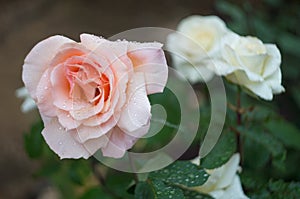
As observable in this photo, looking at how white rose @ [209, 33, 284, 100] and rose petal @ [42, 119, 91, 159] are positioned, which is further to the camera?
white rose @ [209, 33, 284, 100]

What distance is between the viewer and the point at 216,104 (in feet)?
3.10

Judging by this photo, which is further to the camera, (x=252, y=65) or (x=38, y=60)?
(x=252, y=65)

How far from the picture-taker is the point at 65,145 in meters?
0.63

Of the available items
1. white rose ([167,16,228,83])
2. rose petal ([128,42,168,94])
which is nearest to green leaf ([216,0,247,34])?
white rose ([167,16,228,83])

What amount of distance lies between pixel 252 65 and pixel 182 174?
0.68ft

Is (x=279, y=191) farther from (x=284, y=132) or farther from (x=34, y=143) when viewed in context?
(x=34, y=143)

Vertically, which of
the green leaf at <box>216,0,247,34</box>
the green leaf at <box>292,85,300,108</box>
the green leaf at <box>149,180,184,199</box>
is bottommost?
the green leaf at <box>292,85,300,108</box>

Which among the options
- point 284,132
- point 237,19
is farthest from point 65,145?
point 237,19

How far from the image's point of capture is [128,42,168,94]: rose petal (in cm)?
63

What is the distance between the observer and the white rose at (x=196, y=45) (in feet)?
3.08

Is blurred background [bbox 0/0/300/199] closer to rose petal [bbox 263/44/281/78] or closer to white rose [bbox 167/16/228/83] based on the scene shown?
white rose [bbox 167/16/228/83]

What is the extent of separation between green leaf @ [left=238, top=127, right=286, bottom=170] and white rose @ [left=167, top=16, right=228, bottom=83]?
120 millimetres

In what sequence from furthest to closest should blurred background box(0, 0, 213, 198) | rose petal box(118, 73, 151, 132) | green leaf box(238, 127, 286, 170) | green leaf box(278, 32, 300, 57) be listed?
1. blurred background box(0, 0, 213, 198)
2. green leaf box(278, 32, 300, 57)
3. green leaf box(238, 127, 286, 170)
4. rose petal box(118, 73, 151, 132)

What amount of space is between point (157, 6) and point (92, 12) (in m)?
0.27
